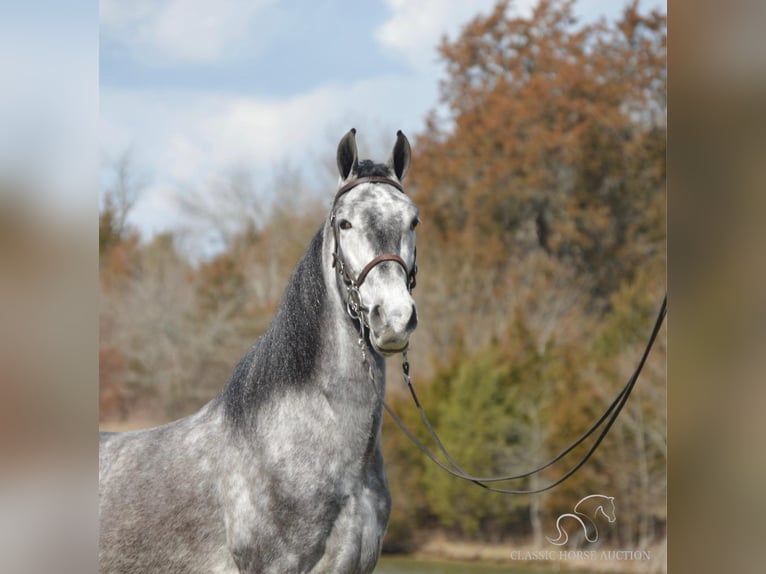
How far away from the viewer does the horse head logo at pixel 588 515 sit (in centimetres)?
1455

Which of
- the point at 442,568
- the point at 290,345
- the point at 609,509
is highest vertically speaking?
the point at 290,345

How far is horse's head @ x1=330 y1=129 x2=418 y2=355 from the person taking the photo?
2838 millimetres

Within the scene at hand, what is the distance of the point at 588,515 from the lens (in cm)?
1509

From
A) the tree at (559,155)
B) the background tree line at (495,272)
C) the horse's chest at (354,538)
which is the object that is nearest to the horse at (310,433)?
the horse's chest at (354,538)

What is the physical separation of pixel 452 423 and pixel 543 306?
4.23m

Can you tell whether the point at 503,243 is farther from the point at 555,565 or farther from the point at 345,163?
the point at 345,163

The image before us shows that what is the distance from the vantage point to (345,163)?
3.31 m

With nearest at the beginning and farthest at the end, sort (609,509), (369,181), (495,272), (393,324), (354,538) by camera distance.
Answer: (393,324), (354,538), (369,181), (609,509), (495,272)

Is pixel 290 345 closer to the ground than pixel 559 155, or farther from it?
closer to the ground

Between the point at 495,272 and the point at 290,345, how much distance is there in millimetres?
15588

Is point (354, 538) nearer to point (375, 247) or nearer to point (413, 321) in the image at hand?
point (413, 321)

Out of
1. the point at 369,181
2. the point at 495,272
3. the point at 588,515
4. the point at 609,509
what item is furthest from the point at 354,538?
the point at 495,272

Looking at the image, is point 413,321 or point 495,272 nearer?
point 413,321

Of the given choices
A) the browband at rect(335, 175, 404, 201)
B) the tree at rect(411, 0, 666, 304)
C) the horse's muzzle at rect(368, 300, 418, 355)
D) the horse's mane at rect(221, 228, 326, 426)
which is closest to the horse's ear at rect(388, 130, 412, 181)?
the browband at rect(335, 175, 404, 201)
